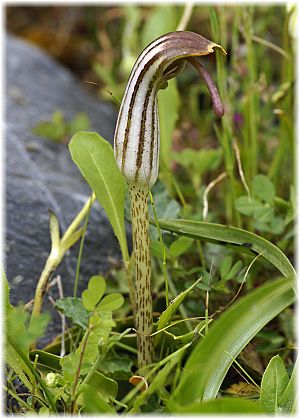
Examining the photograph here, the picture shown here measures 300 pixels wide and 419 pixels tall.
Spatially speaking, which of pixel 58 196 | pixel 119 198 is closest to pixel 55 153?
pixel 58 196

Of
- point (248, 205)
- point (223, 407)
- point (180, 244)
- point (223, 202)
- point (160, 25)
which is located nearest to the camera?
point (223, 407)

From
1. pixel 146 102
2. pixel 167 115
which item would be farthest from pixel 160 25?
pixel 146 102

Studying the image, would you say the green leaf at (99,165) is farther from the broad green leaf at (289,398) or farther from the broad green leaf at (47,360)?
the broad green leaf at (289,398)

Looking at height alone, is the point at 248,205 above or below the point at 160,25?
below

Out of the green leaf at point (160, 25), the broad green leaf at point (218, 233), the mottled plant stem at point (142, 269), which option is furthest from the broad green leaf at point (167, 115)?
the mottled plant stem at point (142, 269)

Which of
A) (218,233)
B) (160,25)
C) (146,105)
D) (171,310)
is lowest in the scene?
(171,310)

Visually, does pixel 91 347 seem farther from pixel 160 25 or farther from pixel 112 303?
pixel 160 25
